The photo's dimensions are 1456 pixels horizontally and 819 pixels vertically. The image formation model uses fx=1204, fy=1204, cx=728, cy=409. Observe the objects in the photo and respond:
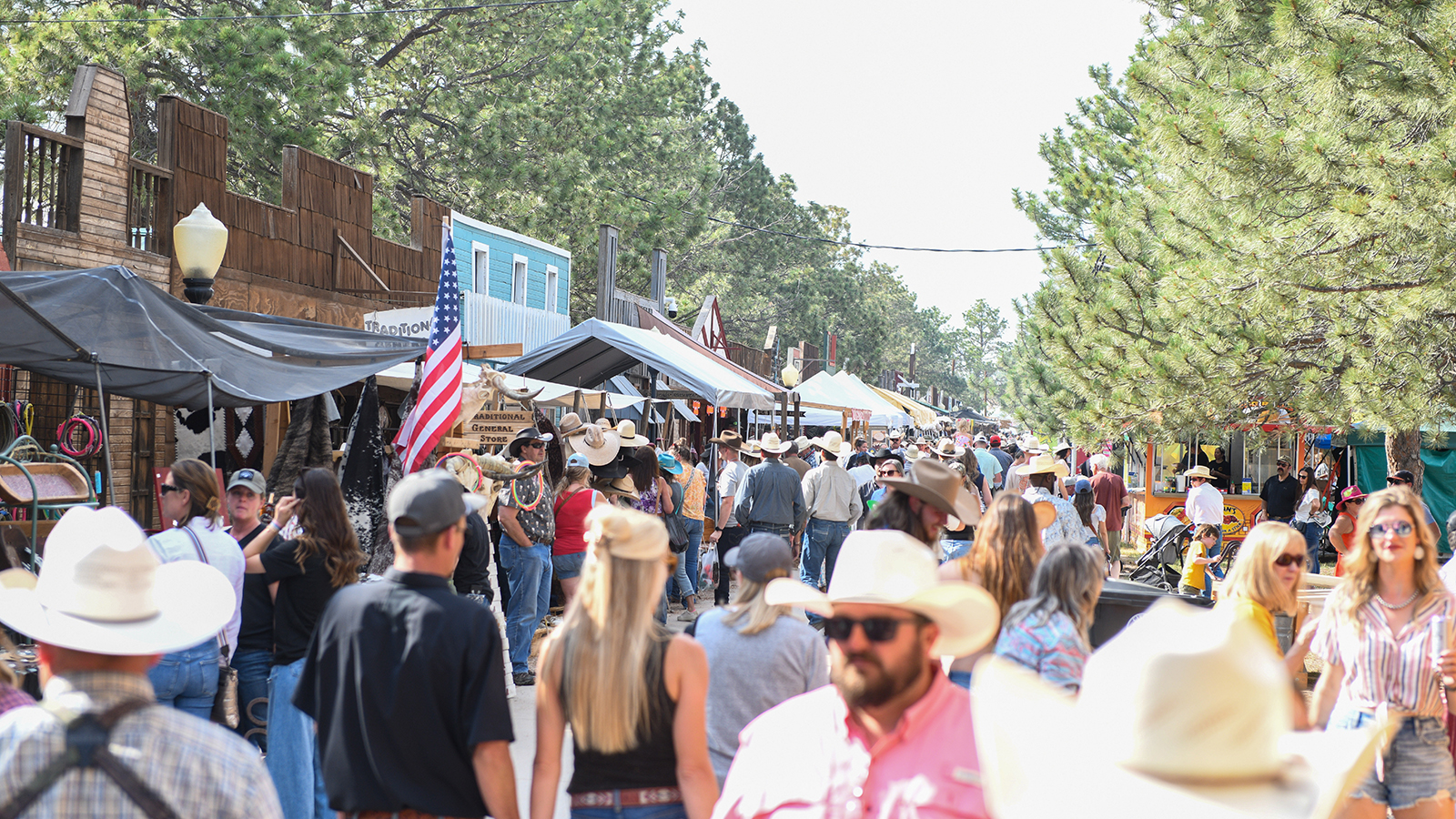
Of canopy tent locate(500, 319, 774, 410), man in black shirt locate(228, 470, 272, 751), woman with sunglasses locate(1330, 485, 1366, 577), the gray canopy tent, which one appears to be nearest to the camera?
man in black shirt locate(228, 470, 272, 751)

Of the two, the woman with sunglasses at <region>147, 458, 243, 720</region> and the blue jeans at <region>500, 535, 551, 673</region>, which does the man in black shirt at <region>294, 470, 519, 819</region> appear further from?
the blue jeans at <region>500, 535, 551, 673</region>

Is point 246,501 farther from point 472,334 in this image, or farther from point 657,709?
point 472,334

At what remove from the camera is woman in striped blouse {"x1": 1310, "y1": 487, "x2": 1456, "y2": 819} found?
4363mm

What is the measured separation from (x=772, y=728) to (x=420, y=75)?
82.0ft

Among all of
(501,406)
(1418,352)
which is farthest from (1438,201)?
(501,406)

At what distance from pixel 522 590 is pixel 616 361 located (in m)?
6.76

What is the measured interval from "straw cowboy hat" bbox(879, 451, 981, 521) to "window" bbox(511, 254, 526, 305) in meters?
18.1

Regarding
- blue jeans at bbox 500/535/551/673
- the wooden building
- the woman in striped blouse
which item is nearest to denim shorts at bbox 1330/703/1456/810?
the woman in striped blouse

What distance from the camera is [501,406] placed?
→ 12.5 meters

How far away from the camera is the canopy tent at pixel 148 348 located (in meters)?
6.84

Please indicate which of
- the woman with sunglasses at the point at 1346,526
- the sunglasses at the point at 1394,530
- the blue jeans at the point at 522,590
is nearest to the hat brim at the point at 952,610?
the sunglasses at the point at 1394,530

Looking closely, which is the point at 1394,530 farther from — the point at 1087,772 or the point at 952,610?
the point at 1087,772

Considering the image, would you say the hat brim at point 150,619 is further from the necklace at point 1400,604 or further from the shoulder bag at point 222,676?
the necklace at point 1400,604

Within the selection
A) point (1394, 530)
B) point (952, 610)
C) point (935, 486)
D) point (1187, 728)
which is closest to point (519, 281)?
point (935, 486)
